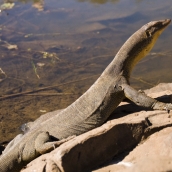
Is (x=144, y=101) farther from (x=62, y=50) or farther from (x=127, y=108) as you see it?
(x=62, y=50)

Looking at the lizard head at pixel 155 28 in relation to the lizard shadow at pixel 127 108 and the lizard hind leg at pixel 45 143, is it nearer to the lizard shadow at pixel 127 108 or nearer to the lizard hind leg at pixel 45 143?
the lizard shadow at pixel 127 108

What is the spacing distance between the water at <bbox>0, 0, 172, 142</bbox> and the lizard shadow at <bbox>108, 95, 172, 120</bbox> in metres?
3.68

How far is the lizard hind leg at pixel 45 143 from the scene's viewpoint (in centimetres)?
500

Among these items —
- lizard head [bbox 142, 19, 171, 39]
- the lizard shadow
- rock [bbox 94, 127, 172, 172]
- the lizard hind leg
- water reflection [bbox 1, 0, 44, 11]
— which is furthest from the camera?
water reflection [bbox 1, 0, 44, 11]

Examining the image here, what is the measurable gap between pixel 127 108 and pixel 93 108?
590mm

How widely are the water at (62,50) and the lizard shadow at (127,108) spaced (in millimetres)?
3682

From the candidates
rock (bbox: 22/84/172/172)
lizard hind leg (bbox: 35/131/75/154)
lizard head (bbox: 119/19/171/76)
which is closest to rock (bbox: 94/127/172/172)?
rock (bbox: 22/84/172/172)

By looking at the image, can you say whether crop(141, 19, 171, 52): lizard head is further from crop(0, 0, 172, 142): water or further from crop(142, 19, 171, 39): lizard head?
crop(0, 0, 172, 142): water

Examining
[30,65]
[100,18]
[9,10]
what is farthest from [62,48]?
[9,10]

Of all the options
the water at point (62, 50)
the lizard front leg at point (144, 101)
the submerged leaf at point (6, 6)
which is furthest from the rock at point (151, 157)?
the submerged leaf at point (6, 6)

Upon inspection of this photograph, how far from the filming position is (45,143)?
520cm

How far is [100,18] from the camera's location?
16.9 m

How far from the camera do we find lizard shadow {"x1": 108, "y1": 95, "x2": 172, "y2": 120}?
5.55 meters

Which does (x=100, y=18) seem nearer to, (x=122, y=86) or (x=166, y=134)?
(x=122, y=86)
